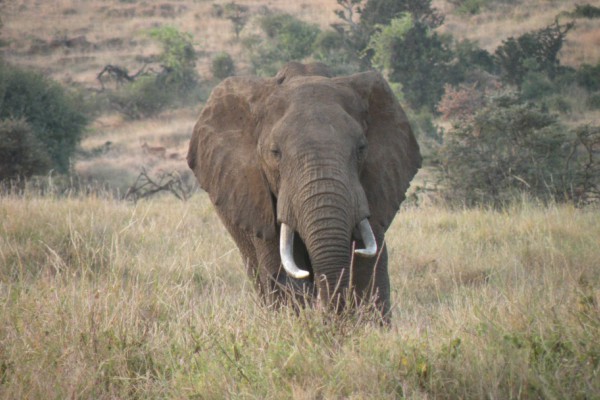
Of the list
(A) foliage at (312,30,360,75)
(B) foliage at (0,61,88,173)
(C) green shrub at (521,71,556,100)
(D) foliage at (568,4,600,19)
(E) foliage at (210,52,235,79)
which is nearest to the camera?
(B) foliage at (0,61,88,173)

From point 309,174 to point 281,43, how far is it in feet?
99.4

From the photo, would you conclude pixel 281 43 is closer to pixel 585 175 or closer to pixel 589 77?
pixel 589 77

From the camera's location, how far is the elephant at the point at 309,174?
15.6ft

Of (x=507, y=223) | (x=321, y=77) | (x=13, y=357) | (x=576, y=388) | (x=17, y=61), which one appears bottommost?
(x=17, y=61)

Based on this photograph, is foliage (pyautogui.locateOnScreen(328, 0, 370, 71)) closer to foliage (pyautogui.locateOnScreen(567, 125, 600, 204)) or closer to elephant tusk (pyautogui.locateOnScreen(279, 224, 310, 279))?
foliage (pyautogui.locateOnScreen(567, 125, 600, 204))

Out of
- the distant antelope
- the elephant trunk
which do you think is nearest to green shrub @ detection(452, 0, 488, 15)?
the distant antelope

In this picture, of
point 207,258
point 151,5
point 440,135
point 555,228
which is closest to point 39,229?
point 207,258

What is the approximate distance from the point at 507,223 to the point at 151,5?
4280cm

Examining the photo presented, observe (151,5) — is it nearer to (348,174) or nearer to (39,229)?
(39,229)

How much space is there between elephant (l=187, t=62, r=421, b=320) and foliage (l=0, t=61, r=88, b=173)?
58.4ft

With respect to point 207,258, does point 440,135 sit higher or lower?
lower

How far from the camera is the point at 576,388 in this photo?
340 cm

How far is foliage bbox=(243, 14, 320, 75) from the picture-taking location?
33281 mm

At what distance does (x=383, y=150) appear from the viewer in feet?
18.2
